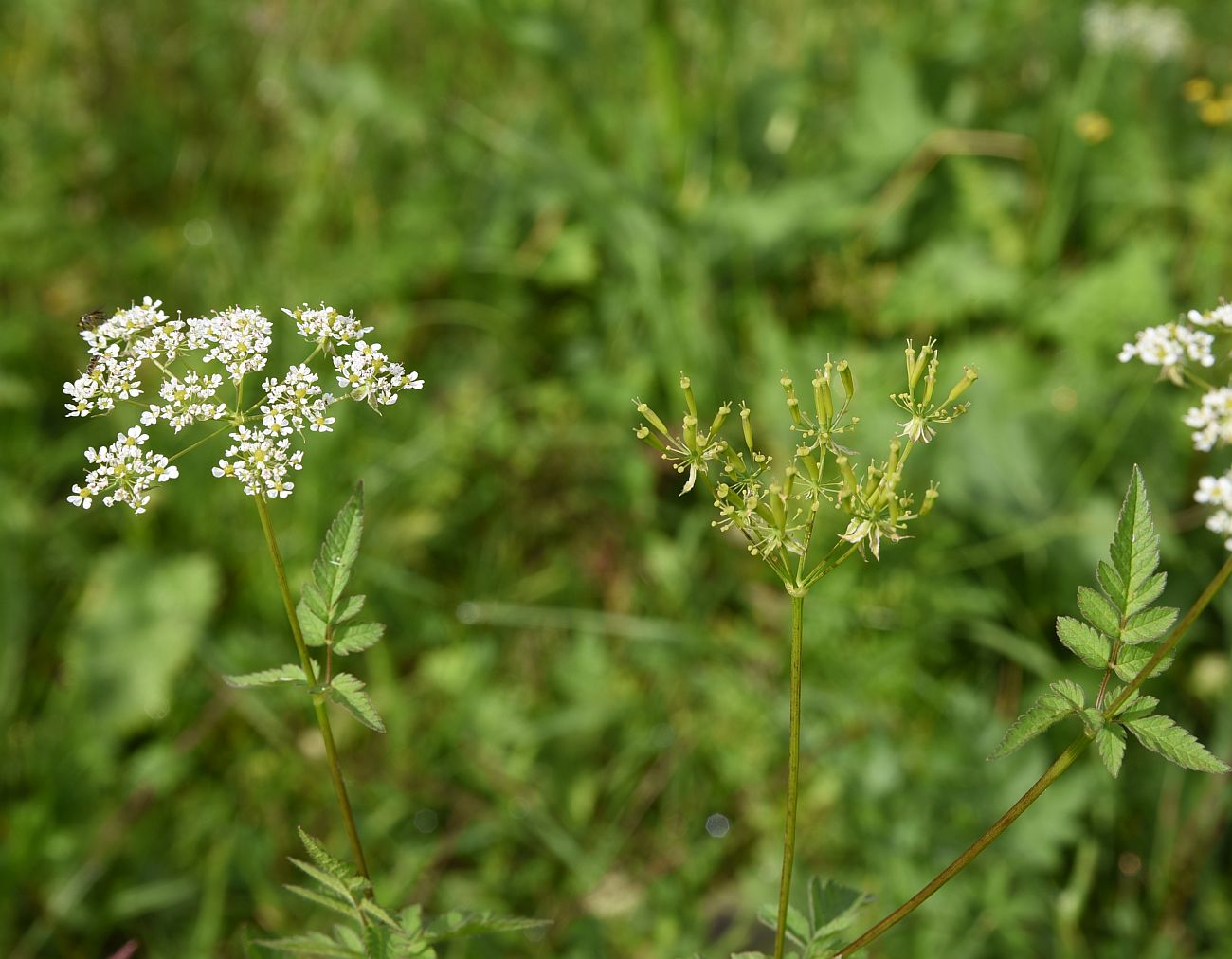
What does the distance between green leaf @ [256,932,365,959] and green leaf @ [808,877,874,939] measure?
621 millimetres

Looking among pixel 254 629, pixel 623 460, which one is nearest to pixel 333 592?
pixel 254 629

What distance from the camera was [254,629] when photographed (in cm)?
339

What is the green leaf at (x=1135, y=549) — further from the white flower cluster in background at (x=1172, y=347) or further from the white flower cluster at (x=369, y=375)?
the white flower cluster at (x=369, y=375)

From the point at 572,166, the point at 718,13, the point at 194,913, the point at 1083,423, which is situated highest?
the point at 718,13

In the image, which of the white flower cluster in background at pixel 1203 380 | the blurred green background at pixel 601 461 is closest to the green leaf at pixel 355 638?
the white flower cluster in background at pixel 1203 380

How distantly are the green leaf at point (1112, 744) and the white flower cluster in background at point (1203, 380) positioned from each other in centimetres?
26

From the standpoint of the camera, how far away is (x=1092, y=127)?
3.85 meters

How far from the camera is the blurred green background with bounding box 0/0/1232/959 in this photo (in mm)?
2891

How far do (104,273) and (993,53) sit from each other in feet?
11.5

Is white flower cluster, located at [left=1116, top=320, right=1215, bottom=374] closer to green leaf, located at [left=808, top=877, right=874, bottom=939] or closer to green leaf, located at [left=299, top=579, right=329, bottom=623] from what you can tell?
green leaf, located at [left=808, top=877, right=874, bottom=939]

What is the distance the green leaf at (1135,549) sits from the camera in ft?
4.65

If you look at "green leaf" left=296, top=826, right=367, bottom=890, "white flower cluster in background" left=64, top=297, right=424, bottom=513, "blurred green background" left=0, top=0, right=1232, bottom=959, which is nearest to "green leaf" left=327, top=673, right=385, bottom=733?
"green leaf" left=296, top=826, right=367, bottom=890

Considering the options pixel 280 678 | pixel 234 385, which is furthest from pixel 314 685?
pixel 234 385

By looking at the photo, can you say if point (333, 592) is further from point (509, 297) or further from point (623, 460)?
point (509, 297)
